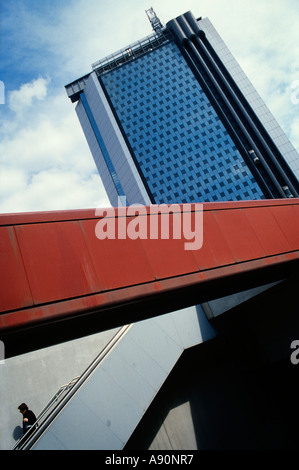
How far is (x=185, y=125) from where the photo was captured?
280ft

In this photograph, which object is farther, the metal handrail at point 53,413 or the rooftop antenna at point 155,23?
the rooftop antenna at point 155,23

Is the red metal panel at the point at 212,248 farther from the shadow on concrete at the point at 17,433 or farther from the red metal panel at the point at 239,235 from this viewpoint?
the shadow on concrete at the point at 17,433

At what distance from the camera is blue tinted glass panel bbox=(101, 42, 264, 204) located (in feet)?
261

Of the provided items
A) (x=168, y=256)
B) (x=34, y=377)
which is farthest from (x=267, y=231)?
(x=34, y=377)

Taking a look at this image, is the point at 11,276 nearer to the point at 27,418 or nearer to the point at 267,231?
the point at 27,418

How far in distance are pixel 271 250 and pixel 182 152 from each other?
3120 inches

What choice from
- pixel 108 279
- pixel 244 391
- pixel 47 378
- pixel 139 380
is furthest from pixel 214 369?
pixel 108 279

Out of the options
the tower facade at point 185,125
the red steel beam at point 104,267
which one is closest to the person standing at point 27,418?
the red steel beam at point 104,267

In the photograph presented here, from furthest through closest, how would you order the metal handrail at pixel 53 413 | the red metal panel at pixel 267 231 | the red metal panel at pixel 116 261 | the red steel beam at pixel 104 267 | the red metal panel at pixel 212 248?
the red metal panel at pixel 267 231 → the metal handrail at pixel 53 413 → the red metal panel at pixel 212 248 → the red metal panel at pixel 116 261 → the red steel beam at pixel 104 267

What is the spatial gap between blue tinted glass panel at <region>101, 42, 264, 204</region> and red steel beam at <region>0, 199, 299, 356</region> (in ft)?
233

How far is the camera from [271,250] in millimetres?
8203

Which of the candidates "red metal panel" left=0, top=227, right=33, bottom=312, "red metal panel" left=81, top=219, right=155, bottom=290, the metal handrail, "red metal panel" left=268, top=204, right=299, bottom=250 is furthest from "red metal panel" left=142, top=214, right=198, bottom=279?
the metal handrail

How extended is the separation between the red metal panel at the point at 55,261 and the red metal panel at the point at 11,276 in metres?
0.10

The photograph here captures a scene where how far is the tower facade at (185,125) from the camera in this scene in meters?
79.3
